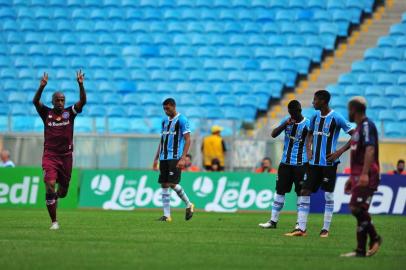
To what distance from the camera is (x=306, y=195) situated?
50.8ft

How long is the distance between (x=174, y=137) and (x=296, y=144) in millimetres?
3233

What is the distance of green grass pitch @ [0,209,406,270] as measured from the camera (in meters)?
10.8

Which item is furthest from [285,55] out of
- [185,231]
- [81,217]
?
[185,231]

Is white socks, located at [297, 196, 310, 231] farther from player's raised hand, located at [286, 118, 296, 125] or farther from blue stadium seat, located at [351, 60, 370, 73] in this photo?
blue stadium seat, located at [351, 60, 370, 73]

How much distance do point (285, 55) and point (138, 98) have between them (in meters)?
5.13

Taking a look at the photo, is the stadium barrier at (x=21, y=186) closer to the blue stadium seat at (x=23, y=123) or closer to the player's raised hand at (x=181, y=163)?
the blue stadium seat at (x=23, y=123)

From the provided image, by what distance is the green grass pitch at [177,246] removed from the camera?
1077cm

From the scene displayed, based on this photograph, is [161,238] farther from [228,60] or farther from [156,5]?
[156,5]

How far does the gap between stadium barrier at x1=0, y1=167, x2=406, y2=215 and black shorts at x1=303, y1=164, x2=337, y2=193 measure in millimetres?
9568

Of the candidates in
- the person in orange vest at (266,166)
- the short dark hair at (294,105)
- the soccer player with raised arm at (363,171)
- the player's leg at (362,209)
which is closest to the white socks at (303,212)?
the short dark hair at (294,105)

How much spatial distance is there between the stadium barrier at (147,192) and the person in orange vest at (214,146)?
1.01m

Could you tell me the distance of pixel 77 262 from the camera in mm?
10688

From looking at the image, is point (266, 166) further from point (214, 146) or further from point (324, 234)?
point (324, 234)

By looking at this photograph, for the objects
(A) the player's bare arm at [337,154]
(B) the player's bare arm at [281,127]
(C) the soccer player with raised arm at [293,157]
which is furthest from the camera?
(C) the soccer player with raised arm at [293,157]
